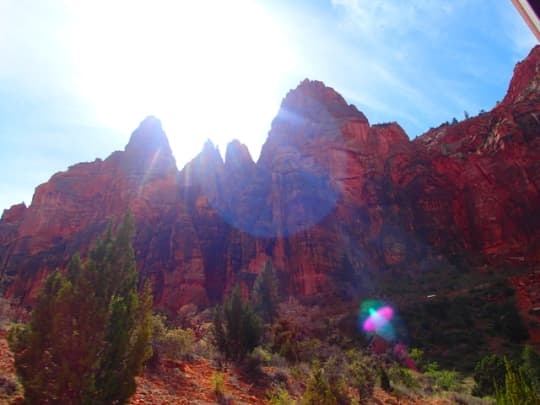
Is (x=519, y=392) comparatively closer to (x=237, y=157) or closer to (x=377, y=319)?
(x=377, y=319)

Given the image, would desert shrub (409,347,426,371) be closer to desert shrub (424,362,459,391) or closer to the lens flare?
desert shrub (424,362,459,391)

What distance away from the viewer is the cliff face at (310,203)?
44.9 metres

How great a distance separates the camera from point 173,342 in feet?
40.2

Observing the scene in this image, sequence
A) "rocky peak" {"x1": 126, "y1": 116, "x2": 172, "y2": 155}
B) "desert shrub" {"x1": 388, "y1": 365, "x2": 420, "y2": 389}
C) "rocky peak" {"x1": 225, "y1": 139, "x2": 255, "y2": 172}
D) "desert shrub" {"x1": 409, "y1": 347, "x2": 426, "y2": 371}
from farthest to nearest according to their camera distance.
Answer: "rocky peak" {"x1": 225, "y1": 139, "x2": 255, "y2": 172}, "rocky peak" {"x1": 126, "y1": 116, "x2": 172, "y2": 155}, "desert shrub" {"x1": 409, "y1": 347, "x2": 426, "y2": 371}, "desert shrub" {"x1": 388, "y1": 365, "x2": 420, "y2": 389}

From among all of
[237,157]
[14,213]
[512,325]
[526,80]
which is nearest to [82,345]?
[512,325]

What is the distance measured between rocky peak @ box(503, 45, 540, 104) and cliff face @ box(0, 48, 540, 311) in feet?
0.77

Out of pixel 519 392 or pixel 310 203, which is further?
pixel 310 203

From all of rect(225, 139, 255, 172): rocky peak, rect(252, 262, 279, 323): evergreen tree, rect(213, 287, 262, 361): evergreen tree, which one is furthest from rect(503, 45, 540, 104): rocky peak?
rect(213, 287, 262, 361): evergreen tree

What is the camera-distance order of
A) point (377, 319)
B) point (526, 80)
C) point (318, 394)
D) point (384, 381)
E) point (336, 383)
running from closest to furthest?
1. point (318, 394)
2. point (336, 383)
3. point (384, 381)
4. point (377, 319)
5. point (526, 80)

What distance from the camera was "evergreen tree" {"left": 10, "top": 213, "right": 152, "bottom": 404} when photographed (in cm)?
595

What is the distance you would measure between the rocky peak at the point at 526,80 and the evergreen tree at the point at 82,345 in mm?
59629

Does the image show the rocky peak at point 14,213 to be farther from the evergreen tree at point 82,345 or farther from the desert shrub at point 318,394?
the desert shrub at point 318,394

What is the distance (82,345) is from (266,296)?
24.2 meters

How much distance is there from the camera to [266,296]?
29.8 metres
